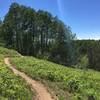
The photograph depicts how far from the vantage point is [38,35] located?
95.8m

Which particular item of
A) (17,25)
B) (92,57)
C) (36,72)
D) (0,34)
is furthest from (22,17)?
(36,72)

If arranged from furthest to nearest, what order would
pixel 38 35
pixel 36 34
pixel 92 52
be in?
1. pixel 92 52
2. pixel 38 35
3. pixel 36 34

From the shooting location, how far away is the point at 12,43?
92.9m

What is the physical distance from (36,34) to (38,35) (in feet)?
4.21

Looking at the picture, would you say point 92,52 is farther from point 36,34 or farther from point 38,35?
point 36,34

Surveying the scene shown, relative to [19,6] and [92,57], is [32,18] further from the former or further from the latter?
[92,57]

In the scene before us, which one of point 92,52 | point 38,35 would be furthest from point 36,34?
point 92,52

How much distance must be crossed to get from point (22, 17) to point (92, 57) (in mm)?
36293

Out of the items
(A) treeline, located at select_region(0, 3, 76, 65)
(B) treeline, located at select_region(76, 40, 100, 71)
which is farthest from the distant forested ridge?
(B) treeline, located at select_region(76, 40, 100, 71)

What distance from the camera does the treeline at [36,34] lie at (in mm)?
90069

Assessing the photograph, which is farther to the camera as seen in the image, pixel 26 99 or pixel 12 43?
pixel 12 43

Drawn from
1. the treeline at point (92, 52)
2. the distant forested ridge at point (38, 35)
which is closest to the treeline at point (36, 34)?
the distant forested ridge at point (38, 35)

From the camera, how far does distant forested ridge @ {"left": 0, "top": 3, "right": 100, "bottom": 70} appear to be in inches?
3548

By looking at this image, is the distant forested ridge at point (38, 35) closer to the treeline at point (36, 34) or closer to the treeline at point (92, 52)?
the treeline at point (36, 34)
